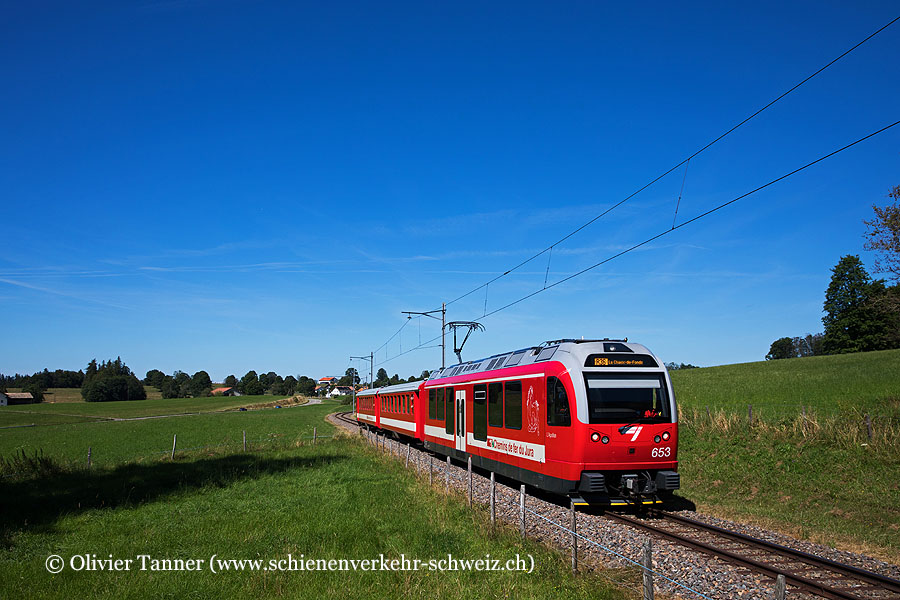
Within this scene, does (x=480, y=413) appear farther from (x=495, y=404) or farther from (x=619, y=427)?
(x=619, y=427)

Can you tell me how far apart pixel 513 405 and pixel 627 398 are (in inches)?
140

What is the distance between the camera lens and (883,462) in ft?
49.6

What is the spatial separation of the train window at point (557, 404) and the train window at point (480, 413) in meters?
4.73

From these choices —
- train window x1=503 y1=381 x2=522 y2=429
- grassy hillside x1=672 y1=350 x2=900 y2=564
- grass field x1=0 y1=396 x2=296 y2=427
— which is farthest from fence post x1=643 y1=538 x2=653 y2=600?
grass field x1=0 y1=396 x2=296 y2=427

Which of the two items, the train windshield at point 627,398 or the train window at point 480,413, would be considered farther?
the train window at point 480,413

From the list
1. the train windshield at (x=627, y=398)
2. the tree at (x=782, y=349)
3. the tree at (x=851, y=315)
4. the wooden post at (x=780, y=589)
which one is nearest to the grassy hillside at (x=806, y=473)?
the train windshield at (x=627, y=398)

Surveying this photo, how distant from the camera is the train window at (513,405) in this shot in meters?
14.8

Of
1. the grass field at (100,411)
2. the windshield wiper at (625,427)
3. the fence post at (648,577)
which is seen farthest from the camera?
the grass field at (100,411)

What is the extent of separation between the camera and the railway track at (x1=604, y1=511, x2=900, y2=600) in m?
7.79

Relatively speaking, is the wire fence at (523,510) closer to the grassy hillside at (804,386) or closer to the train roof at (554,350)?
the train roof at (554,350)

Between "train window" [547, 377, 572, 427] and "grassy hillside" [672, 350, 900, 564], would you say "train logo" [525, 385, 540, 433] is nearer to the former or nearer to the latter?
"train window" [547, 377, 572, 427]

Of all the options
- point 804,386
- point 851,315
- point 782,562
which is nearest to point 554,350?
point 782,562

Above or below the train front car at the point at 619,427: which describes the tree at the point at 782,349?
above

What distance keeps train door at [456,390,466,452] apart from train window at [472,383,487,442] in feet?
3.65
